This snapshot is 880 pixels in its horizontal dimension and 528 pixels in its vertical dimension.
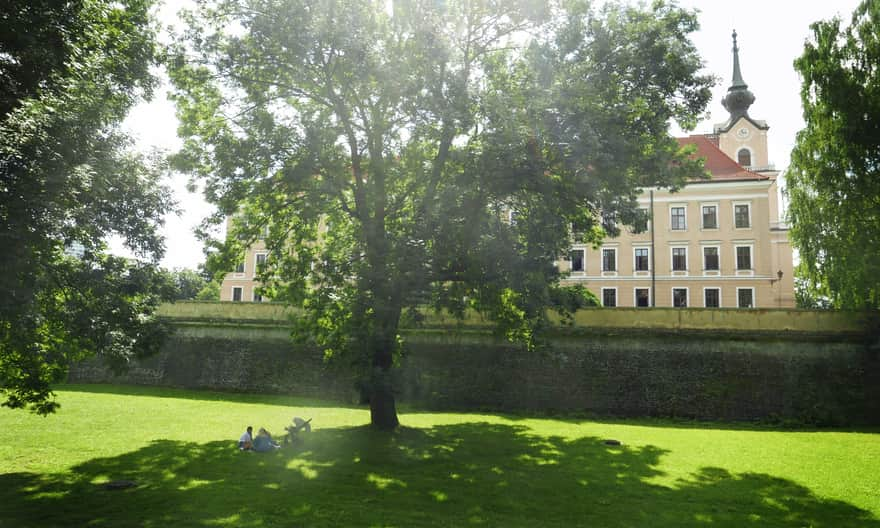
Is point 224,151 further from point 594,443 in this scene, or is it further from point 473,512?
point 594,443

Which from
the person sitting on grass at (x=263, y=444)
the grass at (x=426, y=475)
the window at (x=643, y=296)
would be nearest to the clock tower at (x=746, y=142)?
the window at (x=643, y=296)

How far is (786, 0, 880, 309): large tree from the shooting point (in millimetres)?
22219

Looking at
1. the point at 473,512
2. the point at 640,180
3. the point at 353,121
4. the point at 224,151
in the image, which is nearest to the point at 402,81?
the point at 353,121

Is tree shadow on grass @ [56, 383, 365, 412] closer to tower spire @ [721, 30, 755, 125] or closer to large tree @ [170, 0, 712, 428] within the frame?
large tree @ [170, 0, 712, 428]

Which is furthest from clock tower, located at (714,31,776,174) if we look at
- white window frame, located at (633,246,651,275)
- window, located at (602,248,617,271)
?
window, located at (602,248,617,271)

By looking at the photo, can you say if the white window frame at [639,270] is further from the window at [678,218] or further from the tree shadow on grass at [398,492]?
the tree shadow on grass at [398,492]

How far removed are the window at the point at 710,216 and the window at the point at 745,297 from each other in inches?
192

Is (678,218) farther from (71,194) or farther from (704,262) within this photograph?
(71,194)

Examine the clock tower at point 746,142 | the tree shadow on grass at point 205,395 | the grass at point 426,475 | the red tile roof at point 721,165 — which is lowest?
the tree shadow on grass at point 205,395

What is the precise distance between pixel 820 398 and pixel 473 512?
18689 millimetres

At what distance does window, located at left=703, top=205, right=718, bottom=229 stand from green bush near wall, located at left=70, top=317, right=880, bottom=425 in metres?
21.2

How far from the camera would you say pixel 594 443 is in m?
15.8

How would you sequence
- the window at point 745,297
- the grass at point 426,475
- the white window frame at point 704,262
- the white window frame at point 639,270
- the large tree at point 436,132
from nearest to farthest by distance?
1. the grass at point 426,475
2. the large tree at point 436,132
3. the window at point 745,297
4. the white window frame at point 704,262
5. the white window frame at point 639,270

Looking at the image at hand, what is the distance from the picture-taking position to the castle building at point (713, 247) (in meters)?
40.8
